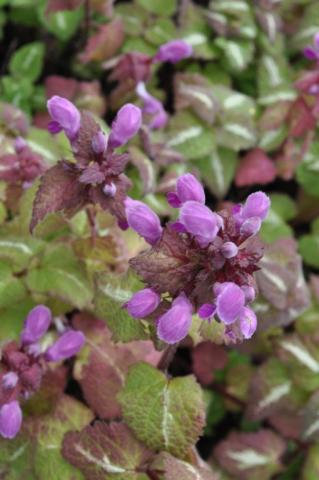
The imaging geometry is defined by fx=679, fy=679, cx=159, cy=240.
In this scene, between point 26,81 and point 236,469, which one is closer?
point 236,469

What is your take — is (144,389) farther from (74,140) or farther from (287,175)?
(287,175)

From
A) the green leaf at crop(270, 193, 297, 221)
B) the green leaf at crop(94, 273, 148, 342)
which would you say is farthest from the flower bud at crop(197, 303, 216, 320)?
the green leaf at crop(270, 193, 297, 221)

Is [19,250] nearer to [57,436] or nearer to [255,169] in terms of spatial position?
[57,436]

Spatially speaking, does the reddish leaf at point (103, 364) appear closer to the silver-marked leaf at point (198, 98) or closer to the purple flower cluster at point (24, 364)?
the purple flower cluster at point (24, 364)

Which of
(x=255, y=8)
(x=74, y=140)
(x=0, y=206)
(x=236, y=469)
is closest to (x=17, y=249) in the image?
(x=0, y=206)

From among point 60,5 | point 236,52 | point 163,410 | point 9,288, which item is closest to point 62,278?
point 9,288

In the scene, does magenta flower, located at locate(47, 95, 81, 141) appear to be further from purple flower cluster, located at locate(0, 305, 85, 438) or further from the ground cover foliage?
purple flower cluster, located at locate(0, 305, 85, 438)
